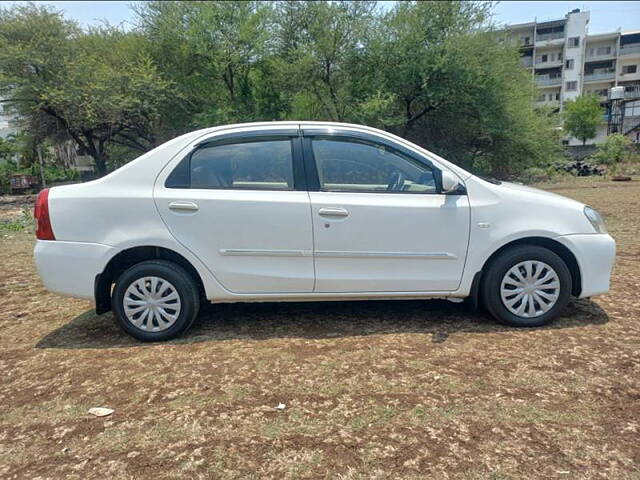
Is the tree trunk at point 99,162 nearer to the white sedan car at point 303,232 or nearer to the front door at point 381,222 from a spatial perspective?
the white sedan car at point 303,232

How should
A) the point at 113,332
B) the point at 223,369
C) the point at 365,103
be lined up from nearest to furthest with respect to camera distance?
the point at 223,369 → the point at 113,332 → the point at 365,103

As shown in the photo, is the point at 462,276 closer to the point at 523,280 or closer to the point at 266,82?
the point at 523,280

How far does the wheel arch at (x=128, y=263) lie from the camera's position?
346 cm

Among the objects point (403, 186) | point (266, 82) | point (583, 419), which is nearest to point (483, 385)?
point (583, 419)

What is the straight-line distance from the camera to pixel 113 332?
12.5 ft

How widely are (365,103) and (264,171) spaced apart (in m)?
16.3

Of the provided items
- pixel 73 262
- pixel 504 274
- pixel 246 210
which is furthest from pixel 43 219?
pixel 504 274

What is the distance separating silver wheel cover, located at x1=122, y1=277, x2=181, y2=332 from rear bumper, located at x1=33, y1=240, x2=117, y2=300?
0.30 m

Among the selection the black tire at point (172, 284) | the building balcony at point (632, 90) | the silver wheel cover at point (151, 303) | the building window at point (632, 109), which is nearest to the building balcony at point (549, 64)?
the building balcony at point (632, 90)

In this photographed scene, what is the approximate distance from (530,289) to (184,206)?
2.93 m

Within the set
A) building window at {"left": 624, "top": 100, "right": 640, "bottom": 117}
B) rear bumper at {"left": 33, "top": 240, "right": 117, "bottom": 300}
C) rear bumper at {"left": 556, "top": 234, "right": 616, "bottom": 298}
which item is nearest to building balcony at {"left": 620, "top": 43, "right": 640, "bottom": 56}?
building window at {"left": 624, "top": 100, "right": 640, "bottom": 117}

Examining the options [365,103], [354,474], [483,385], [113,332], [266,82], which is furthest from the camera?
[266,82]

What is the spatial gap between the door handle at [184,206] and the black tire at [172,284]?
1.56ft

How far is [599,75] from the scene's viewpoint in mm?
57875
